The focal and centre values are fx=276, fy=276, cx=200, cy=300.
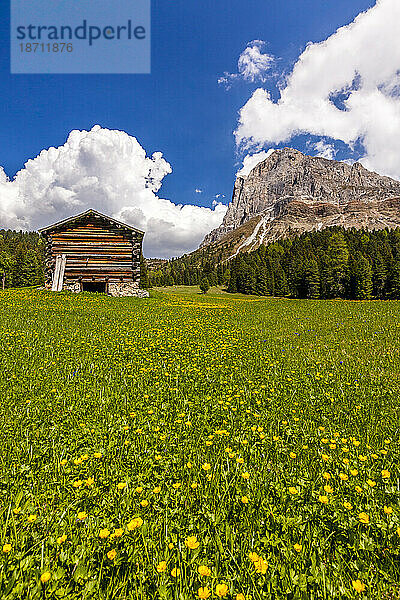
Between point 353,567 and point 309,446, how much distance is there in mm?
1926

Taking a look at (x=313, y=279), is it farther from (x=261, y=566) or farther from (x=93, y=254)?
(x=261, y=566)

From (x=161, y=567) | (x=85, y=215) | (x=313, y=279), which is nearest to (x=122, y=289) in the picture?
(x=85, y=215)

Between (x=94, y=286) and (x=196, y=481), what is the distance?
95.4 feet

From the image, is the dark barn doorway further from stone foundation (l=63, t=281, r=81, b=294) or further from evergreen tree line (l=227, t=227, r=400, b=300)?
evergreen tree line (l=227, t=227, r=400, b=300)

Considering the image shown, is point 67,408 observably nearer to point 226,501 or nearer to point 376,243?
point 226,501

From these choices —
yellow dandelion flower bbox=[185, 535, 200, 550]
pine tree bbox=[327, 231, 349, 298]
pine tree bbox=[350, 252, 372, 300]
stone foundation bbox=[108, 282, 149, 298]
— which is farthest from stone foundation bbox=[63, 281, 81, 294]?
pine tree bbox=[350, 252, 372, 300]

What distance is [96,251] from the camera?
94.9 feet

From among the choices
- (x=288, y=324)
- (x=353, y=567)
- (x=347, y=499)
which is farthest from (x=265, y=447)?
(x=288, y=324)

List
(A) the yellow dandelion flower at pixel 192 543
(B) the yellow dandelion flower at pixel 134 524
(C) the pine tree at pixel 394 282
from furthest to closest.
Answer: (C) the pine tree at pixel 394 282 < (B) the yellow dandelion flower at pixel 134 524 < (A) the yellow dandelion flower at pixel 192 543

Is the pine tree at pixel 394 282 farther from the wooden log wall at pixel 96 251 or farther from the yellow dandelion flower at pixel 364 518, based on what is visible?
the yellow dandelion flower at pixel 364 518

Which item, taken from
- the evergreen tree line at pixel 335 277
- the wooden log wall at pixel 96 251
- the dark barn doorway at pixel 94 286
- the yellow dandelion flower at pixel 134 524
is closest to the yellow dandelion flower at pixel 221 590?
the yellow dandelion flower at pixel 134 524

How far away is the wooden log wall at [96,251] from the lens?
28531mm

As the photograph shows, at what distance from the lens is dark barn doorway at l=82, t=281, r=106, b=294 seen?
95.8 ft

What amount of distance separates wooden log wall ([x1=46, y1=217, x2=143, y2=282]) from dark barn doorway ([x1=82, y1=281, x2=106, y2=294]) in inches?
18.7
